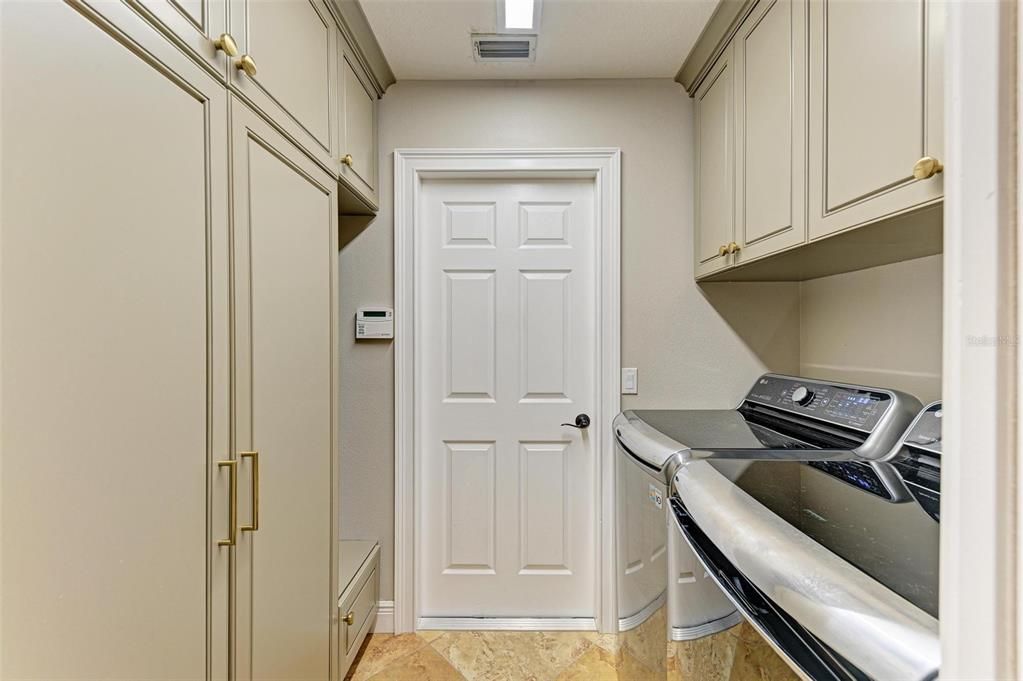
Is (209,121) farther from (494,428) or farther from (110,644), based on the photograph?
(494,428)

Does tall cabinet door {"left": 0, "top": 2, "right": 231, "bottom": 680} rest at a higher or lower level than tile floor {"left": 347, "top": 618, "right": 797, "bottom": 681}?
higher

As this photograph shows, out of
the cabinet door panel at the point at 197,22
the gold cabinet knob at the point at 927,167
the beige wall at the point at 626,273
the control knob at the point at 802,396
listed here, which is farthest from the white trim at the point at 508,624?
the cabinet door panel at the point at 197,22

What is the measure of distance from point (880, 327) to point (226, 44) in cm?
190

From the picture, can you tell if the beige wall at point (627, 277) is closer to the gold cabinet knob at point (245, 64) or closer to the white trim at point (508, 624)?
the white trim at point (508, 624)

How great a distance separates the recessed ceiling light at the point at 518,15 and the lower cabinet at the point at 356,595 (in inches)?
79.0

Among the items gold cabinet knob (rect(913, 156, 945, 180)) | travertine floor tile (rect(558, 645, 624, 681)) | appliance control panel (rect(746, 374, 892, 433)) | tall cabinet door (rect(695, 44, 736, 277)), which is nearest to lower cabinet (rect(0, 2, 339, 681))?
travertine floor tile (rect(558, 645, 624, 681))

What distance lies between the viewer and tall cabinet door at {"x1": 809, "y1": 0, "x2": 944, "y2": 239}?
914 millimetres

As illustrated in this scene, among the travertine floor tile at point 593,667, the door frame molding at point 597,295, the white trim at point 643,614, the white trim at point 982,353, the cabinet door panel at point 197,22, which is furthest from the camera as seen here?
Answer: the door frame molding at point 597,295

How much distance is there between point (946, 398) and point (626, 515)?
1516 mm

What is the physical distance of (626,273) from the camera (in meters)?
2.12

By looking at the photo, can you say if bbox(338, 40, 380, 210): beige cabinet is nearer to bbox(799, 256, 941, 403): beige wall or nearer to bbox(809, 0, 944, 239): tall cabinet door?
bbox(809, 0, 944, 239): tall cabinet door

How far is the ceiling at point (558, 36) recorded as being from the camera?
5.35 ft

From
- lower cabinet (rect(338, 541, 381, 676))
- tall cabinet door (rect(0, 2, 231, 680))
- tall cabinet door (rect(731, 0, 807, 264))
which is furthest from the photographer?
lower cabinet (rect(338, 541, 381, 676))

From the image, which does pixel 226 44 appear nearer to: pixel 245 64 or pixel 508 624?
pixel 245 64
